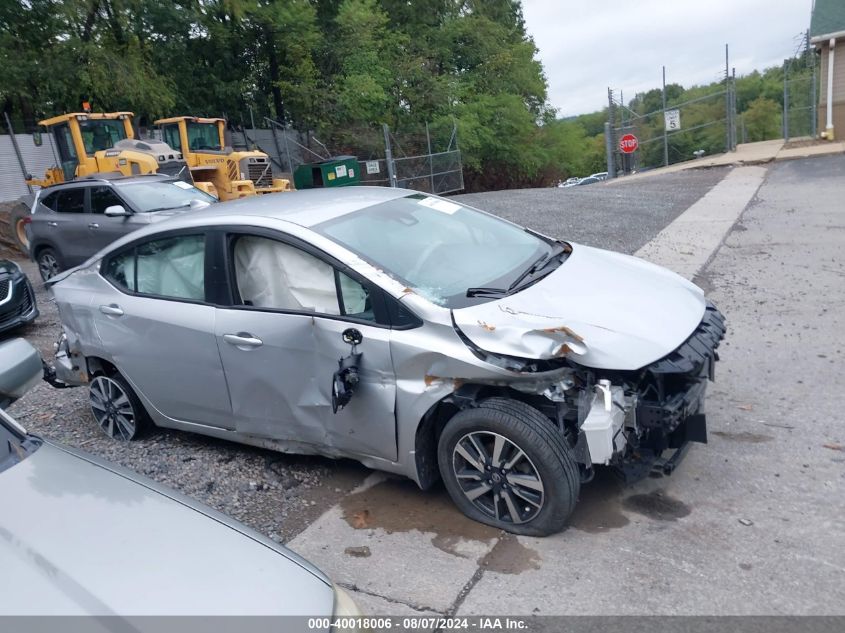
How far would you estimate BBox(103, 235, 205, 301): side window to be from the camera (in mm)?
4246

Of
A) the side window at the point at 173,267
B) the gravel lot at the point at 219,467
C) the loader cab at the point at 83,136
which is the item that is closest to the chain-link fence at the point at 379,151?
the loader cab at the point at 83,136

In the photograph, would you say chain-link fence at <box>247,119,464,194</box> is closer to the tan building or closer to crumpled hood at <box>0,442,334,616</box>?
the tan building

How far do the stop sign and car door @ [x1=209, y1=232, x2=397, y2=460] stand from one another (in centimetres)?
2337

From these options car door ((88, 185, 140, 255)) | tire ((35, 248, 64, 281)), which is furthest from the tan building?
tire ((35, 248, 64, 281))

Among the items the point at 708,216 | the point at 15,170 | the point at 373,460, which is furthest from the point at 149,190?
the point at 15,170

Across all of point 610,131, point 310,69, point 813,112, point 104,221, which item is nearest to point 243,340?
point 104,221

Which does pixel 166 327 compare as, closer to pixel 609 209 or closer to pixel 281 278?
pixel 281 278

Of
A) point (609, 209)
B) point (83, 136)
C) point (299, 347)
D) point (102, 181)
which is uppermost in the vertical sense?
point (83, 136)

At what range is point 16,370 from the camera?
3.23 metres

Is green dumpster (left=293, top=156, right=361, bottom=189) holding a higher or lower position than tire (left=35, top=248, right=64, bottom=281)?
higher

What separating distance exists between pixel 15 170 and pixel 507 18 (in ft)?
108

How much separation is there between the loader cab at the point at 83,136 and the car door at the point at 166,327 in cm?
1232

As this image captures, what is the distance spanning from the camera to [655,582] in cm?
301

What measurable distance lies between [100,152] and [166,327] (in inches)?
508
